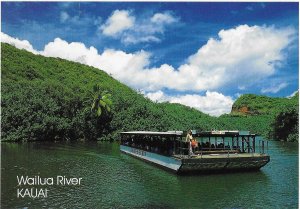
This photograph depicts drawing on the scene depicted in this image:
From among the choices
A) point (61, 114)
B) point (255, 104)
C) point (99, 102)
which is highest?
point (255, 104)

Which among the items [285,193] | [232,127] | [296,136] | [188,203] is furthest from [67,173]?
[232,127]

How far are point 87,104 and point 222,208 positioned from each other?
48.1 m

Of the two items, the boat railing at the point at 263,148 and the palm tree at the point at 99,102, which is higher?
the palm tree at the point at 99,102

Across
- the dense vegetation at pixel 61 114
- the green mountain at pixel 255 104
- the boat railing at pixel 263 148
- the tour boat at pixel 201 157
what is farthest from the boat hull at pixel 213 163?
the green mountain at pixel 255 104

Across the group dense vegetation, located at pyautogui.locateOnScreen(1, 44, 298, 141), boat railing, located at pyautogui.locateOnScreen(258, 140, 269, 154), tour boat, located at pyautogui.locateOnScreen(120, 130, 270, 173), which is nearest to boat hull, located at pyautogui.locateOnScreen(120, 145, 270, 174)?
tour boat, located at pyautogui.locateOnScreen(120, 130, 270, 173)

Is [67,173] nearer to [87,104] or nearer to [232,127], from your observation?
[87,104]

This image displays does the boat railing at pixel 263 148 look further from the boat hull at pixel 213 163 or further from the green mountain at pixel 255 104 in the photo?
the green mountain at pixel 255 104

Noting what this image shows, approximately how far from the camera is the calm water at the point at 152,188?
603 inches

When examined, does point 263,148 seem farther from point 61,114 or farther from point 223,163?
point 61,114

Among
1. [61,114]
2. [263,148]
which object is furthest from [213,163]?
[61,114]

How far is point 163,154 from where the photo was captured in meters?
23.8

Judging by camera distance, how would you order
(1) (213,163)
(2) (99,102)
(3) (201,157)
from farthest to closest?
(2) (99,102) → (1) (213,163) → (3) (201,157)

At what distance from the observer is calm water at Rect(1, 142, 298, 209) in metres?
15.3

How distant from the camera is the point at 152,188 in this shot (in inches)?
726
